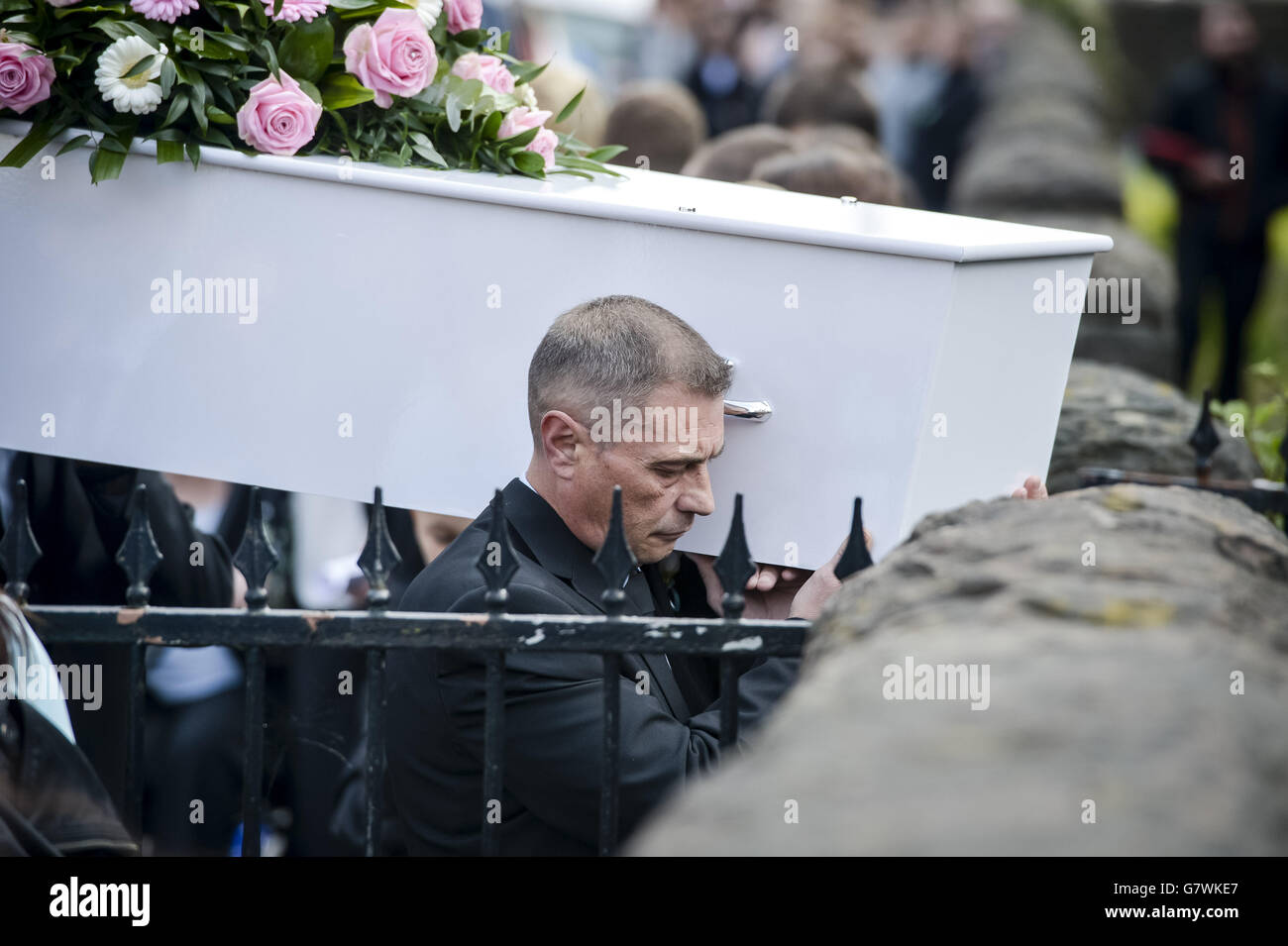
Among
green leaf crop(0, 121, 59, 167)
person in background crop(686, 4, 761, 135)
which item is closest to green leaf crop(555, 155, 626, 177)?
green leaf crop(0, 121, 59, 167)

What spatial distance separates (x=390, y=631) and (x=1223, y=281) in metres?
8.01

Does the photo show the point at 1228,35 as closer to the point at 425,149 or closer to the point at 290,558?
the point at 290,558

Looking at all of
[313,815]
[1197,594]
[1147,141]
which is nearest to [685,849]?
[1197,594]

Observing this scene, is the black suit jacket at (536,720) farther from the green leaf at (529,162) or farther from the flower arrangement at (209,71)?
the flower arrangement at (209,71)

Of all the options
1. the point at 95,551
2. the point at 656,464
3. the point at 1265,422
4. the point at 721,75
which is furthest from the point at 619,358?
the point at 721,75

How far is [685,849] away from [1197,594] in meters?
0.69

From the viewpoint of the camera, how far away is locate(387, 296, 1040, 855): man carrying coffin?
2.22 meters

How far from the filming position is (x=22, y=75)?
2590 millimetres

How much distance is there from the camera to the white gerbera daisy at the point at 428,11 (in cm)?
277

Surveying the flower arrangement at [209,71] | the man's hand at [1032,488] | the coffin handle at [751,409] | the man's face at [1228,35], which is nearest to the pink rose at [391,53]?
the flower arrangement at [209,71]

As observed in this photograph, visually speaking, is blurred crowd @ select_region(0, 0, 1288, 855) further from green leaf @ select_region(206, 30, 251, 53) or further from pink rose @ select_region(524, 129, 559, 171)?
pink rose @ select_region(524, 129, 559, 171)

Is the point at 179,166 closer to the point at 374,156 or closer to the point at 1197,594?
the point at 374,156

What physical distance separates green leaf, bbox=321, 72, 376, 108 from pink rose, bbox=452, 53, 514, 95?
241 millimetres

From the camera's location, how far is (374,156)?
2.80m
